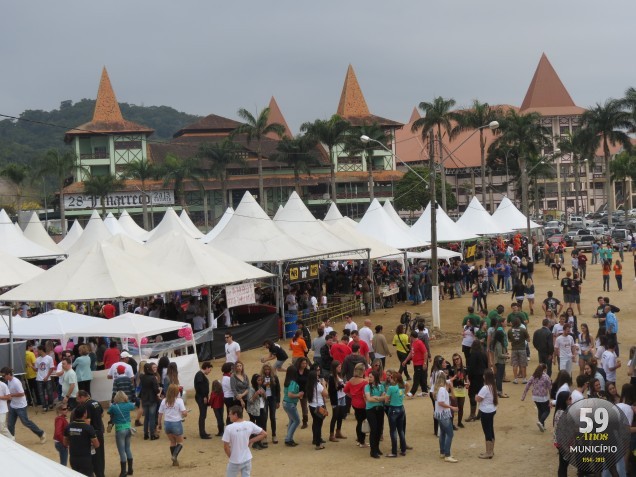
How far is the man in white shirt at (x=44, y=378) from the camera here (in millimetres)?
16031

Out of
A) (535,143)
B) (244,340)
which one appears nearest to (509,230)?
(535,143)

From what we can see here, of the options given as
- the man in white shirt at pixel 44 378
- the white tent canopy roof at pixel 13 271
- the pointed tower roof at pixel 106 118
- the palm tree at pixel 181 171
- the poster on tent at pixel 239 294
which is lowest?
the man in white shirt at pixel 44 378

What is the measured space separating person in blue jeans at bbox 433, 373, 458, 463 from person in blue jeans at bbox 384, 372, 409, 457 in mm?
513

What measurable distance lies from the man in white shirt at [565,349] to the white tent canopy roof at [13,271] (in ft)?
56.6

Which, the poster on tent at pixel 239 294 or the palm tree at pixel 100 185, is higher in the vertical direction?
the palm tree at pixel 100 185

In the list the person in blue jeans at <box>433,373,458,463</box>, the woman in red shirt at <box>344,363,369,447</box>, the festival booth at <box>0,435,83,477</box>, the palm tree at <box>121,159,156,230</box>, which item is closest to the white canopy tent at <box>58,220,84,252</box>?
the palm tree at <box>121,159,156,230</box>

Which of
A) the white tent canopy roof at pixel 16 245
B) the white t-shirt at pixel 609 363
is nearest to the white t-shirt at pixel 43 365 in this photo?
the white t-shirt at pixel 609 363

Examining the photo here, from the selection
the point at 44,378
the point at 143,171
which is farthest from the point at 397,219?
the point at 143,171

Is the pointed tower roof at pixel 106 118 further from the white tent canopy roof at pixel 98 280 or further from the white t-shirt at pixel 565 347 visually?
the white t-shirt at pixel 565 347

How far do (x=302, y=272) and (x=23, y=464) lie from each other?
21732mm

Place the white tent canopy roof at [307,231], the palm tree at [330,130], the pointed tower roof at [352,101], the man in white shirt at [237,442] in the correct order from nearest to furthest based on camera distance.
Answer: the man in white shirt at [237,442], the white tent canopy roof at [307,231], the palm tree at [330,130], the pointed tower roof at [352,101]

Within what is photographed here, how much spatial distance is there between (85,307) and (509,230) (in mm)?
28006

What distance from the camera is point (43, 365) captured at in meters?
16.0

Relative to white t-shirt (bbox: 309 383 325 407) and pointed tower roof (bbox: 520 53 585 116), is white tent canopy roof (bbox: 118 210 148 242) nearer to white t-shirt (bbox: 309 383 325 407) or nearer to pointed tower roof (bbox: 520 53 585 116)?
white t-shirt (bbox: 309 383 325 407)
